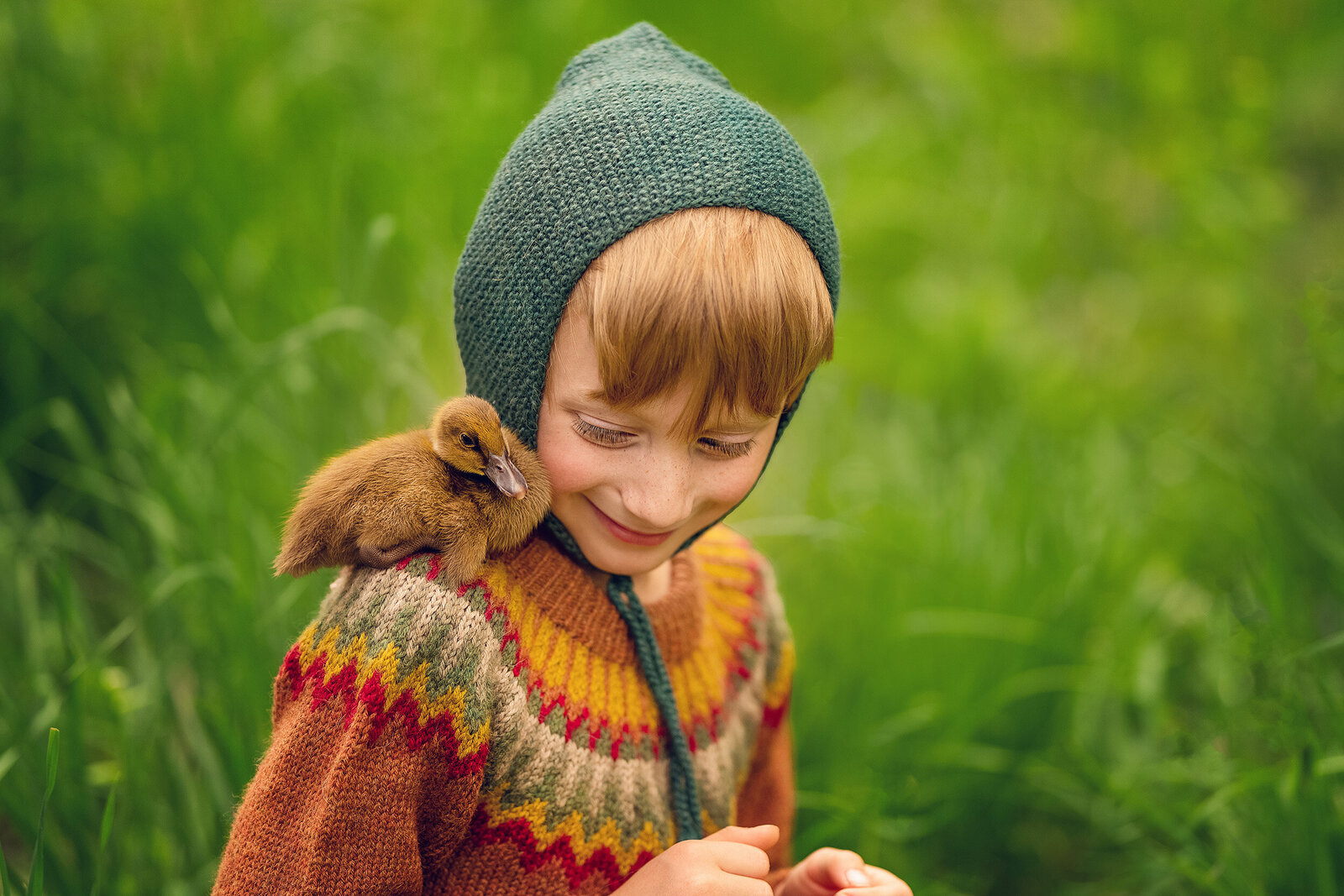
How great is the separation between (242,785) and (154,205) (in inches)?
83.0

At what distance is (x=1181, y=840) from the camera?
2.45 meters

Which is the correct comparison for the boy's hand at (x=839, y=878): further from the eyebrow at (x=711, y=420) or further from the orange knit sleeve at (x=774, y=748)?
the eyebrow at (x=711, y=420)

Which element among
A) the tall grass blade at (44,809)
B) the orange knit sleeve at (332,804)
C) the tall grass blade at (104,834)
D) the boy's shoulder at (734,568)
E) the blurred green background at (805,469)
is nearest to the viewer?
the orange knit sleeve at (332,804)

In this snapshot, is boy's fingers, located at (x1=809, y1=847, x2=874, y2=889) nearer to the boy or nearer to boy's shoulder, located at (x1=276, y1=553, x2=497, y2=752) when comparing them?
the boy

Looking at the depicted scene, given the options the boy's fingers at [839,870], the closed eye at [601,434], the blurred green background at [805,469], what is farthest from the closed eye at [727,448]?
the blurred green background at [805,469]

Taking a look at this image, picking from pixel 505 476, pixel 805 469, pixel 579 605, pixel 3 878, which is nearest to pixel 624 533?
pixel 579 605

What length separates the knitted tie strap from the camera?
175 centimetres

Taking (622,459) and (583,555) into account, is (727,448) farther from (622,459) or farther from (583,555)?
(583,555)

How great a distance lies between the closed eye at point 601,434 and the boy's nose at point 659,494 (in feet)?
0.18

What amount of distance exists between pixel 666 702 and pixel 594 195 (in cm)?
84

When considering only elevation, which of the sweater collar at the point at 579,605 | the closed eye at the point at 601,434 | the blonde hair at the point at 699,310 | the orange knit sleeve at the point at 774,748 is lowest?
the orange knit sleeve at the point at 774,748

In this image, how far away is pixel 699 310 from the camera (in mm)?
1469

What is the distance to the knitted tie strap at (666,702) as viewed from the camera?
69.0 inches

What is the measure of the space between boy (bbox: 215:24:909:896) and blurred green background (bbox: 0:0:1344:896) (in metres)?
0.71
